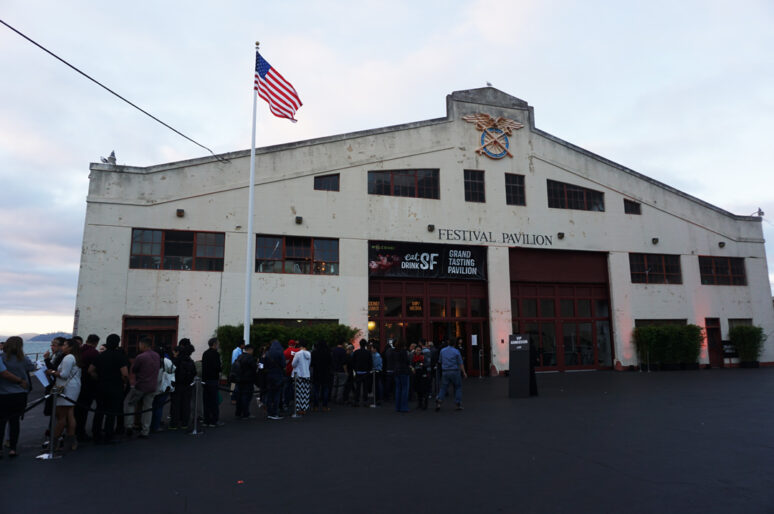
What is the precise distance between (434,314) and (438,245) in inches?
122

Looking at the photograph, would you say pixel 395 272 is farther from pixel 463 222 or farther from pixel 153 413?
pixel 153 413

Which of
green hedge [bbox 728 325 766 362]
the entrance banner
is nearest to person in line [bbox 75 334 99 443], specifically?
the entrance banner

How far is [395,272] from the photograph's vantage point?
2148 centimetres

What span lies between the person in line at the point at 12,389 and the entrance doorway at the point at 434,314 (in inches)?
547

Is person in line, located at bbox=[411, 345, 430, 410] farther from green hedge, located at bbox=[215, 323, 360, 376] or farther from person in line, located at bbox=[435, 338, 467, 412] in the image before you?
green hedge, located at bbox=[215, 323, 360, 376]

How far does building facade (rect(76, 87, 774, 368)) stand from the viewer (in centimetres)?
1855

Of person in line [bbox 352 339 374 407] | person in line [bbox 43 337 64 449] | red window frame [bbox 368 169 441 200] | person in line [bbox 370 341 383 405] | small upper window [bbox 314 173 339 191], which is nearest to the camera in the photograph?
person in line [bbox 43 337 64 449]

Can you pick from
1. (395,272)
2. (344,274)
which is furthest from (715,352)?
(344,274)

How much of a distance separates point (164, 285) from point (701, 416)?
17049mm

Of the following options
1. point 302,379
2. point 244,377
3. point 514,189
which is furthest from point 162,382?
point 514,189

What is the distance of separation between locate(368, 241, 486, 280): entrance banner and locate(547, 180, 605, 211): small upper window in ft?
16.3

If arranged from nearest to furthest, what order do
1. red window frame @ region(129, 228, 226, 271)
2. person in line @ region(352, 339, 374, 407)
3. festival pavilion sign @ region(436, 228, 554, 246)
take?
person in line @ region(352, 339, 374, 407) < red window frame @ region(129, 228, 226, 271) < festival pavilion sign @ region(436, 228, 554, 246)

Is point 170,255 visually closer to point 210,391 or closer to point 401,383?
point 210,391

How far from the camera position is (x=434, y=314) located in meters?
22.0
